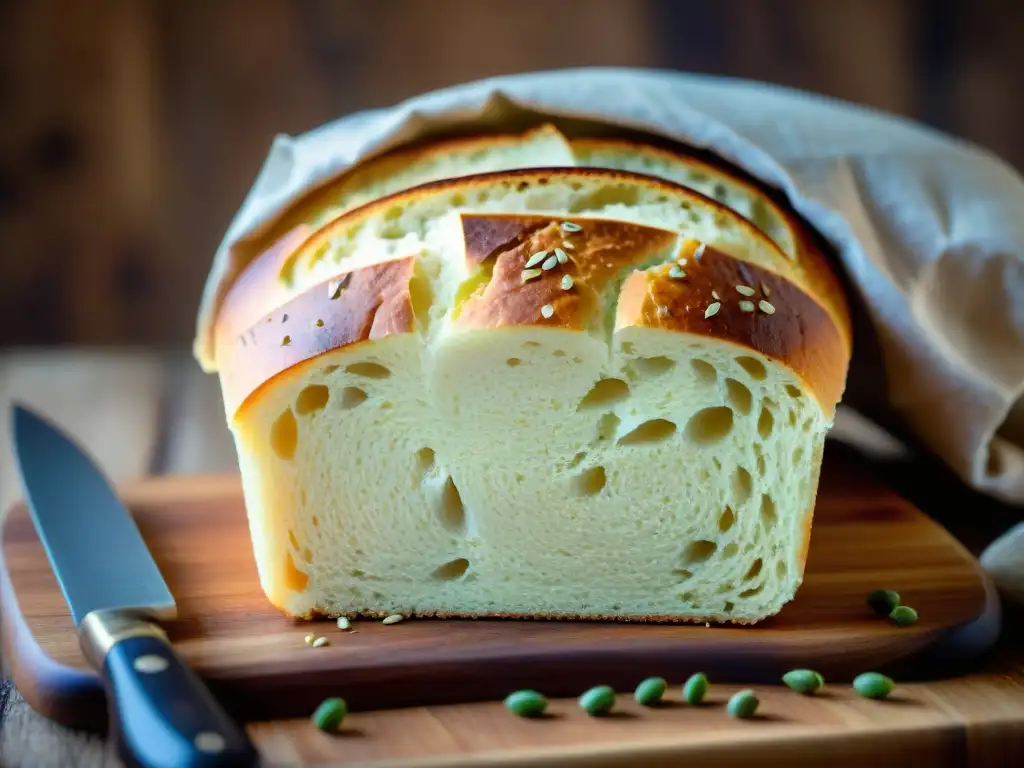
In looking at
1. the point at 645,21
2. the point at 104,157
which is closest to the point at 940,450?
the point at 645,21

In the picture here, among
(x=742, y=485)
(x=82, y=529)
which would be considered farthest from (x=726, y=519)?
(x=82, y=529)

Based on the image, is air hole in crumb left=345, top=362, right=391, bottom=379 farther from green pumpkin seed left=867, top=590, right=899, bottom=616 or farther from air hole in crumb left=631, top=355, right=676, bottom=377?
green pumpkin seed left=867, top=590, right=899, bottom=616

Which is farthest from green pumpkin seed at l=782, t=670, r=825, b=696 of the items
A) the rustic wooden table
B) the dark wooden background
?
the dark wooden background

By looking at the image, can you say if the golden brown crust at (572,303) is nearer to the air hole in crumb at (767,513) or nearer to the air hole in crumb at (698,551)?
the air hole in crumb at (767,513)

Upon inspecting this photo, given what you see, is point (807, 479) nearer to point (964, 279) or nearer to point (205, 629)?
point (964, 279)

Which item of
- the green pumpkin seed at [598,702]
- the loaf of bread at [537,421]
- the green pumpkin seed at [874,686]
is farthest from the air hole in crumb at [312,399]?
the green pumpkin seed at [874,686]
